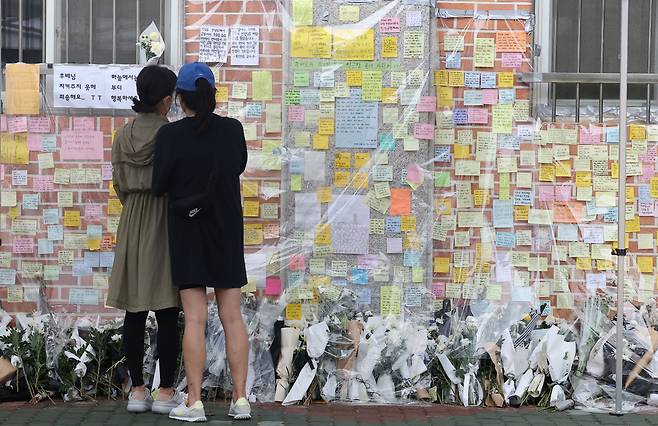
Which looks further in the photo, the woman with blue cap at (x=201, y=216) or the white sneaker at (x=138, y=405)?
the white sneaker at (x=138, y=405)

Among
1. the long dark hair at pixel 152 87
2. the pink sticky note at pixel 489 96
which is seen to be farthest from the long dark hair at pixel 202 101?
the pink sticky note at pixel 489 96

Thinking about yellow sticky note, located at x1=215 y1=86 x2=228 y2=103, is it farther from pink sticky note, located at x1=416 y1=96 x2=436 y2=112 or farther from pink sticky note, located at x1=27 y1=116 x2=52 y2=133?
pink sticky note, located at x1=416 y1=96 x2=436 y2=112

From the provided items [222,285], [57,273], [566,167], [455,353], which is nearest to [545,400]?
[455,353]

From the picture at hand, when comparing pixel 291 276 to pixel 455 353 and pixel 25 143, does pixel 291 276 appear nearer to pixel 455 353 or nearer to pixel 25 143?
pixel 455 353

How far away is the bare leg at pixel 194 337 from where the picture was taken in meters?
5.84

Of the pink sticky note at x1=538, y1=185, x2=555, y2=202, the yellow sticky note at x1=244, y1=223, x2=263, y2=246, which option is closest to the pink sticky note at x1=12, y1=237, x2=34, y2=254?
the yellow sticky note at x1=244, y1=223, x2=263, y2=246

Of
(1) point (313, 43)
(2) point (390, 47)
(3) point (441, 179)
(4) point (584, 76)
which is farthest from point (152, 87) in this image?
(4) point (584, 76)

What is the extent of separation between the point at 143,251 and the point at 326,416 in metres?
1.32

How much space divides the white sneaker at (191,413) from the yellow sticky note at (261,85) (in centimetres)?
202

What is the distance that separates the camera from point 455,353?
6.45 m

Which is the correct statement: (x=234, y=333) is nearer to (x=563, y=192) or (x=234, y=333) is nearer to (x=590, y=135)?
(x=563, y=192)

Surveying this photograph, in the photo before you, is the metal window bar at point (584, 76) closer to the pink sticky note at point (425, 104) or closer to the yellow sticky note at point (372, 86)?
the pink sticky note at point (425, 104)

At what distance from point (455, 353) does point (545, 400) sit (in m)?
0.57

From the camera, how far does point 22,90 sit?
7020mm
